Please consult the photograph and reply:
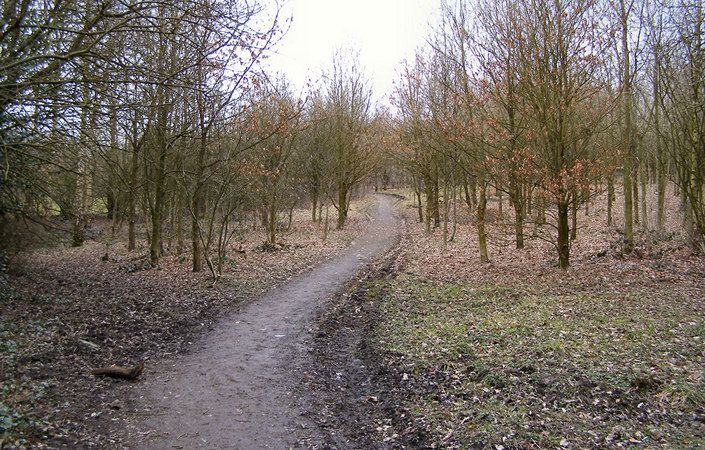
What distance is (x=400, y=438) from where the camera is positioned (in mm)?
5238

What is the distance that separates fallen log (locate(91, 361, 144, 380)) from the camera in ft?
21.5

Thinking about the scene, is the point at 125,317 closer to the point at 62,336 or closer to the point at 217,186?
the point at 62,336

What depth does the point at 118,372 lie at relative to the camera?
662 centimetres

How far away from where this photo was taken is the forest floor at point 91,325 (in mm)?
5113

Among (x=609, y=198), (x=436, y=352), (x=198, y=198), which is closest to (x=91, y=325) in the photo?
(x=198, y=198)

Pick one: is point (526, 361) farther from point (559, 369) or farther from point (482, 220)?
point (482, 220)

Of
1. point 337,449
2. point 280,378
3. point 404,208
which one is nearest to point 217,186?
point 280,378

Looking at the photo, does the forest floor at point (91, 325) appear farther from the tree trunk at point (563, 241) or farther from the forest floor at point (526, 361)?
the tree trunk at point (563, 241)

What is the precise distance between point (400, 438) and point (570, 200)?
367 inches

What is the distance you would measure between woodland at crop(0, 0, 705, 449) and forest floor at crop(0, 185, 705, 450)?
0.14 feet

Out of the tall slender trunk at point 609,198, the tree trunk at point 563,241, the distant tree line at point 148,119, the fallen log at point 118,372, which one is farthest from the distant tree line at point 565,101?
the fallen log at point 118,372

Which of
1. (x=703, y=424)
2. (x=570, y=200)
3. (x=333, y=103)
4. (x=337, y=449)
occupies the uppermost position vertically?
Result: (x=333, y=103)

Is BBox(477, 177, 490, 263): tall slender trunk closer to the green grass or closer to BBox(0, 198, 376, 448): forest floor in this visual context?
the green grass

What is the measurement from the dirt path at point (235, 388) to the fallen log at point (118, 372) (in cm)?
24
